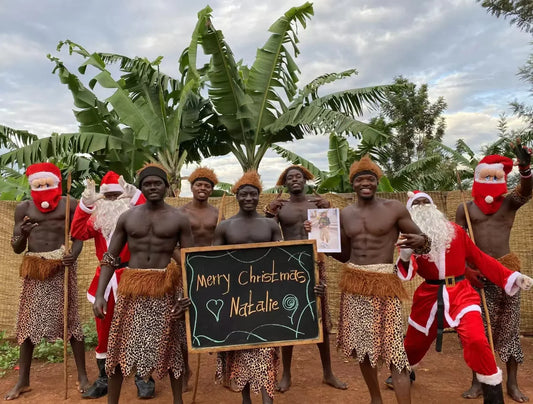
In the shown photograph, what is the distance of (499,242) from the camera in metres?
4.17

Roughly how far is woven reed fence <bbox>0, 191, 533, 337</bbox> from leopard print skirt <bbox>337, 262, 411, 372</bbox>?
2.86m

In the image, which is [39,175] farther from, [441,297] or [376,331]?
[441,297]

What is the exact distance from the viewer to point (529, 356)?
540 centimetres

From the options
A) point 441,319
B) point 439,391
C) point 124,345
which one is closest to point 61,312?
point 124,345

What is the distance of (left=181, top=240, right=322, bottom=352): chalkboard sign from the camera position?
3.20 m

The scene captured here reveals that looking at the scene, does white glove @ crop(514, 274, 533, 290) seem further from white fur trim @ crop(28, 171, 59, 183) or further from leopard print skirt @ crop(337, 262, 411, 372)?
white fur trim @ crop(28, 171, 59, 183)

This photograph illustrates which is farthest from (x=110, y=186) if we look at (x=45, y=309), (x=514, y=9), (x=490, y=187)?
(x=514, y=9)

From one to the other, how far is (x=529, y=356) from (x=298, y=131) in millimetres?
6914

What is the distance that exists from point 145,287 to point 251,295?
0.82 metres

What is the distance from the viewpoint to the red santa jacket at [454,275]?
349cm

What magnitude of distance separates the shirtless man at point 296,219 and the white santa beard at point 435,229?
3.47ft

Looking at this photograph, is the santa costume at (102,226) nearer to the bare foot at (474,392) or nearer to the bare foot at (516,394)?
the bare foot at (474,392)

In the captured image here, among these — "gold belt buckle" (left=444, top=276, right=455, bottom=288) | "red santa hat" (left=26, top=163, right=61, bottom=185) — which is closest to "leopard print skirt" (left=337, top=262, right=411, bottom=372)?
"gold belt buckle" (left=444, top=276, right=455, bottom=288)

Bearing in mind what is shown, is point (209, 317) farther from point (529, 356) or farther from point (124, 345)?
point (529, 356)
